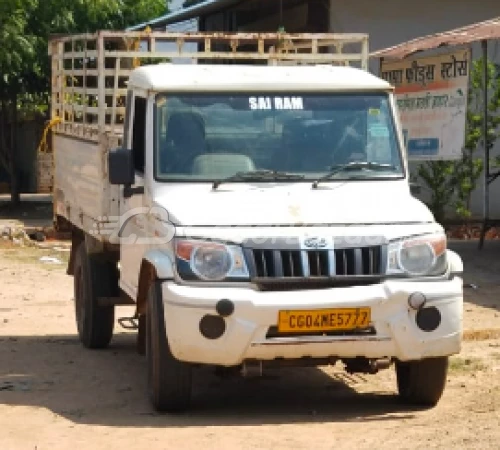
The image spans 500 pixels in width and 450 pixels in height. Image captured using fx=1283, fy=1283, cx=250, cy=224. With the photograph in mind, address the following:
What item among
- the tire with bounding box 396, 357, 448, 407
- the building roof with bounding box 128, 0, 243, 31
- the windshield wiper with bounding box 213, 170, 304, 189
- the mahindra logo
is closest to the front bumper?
the mahindra logo

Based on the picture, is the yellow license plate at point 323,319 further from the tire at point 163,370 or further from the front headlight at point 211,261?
the tire at point 163,370

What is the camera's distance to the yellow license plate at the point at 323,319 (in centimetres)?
712

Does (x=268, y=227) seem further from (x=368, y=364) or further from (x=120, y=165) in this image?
(x=120, y=165)

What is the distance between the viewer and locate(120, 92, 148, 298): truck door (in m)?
8.27

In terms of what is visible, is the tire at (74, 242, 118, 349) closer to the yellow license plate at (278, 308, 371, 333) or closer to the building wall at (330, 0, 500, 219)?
the yellow license plate at (278, 308, 371, 333)

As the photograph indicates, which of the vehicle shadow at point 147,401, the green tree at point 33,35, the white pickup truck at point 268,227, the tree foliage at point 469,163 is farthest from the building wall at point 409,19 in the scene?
the vehicle shadow at point 147,401

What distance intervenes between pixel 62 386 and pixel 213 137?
2.09 m

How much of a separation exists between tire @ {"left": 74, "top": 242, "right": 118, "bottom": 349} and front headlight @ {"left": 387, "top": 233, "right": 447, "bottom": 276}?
143 inches

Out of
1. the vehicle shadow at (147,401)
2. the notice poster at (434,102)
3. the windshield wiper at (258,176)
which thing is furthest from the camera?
the notice poster at (434,102)

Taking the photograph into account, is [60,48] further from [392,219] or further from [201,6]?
[201,6]

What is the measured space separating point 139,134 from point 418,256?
2.17m

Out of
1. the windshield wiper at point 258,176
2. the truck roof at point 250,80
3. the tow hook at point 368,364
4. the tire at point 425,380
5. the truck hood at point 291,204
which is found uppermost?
the truck roof at point 250,80

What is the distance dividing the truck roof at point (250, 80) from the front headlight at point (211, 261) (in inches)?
56.6

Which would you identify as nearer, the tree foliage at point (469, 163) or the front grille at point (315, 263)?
the front grille at point (315, 263)
